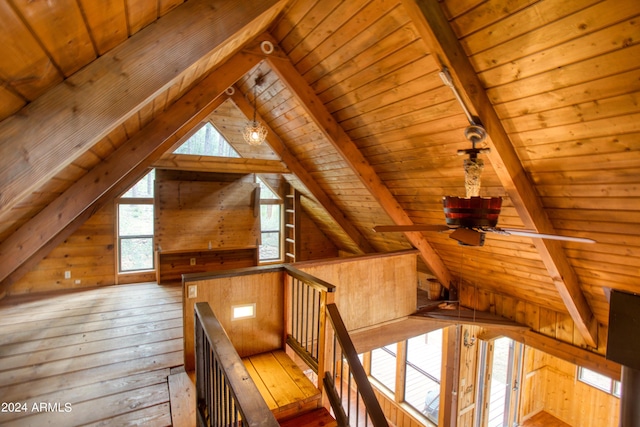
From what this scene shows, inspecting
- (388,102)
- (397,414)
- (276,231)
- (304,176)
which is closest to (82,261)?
(276,231)

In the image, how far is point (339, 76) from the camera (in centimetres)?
304

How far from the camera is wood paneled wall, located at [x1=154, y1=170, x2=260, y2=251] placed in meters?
5.56

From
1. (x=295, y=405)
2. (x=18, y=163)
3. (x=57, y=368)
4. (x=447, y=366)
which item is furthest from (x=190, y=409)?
(x=447, y=366)

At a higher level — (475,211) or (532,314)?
(475,211)

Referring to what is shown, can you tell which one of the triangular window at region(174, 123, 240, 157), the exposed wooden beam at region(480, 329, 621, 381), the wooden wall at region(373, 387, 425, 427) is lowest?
the wooden wall at region(373, 387, 425, 427)

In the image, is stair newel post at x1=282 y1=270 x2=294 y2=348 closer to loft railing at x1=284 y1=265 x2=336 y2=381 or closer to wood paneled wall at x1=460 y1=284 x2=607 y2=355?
loft railing at x1=284 y1=265 x2=336 y2=381

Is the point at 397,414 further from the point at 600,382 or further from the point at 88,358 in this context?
the point at 88,358

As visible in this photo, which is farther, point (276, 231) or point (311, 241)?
point (311, 241)

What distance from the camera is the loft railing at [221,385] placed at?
1.18m

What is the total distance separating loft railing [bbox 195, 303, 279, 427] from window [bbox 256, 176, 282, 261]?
195 inches

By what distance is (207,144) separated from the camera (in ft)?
17.9

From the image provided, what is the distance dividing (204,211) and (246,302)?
3186 millimetres

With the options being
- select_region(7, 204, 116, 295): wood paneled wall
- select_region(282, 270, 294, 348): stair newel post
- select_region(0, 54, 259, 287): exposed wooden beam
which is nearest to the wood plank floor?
select_region(7, 204, 116, 295): wood paneled wall

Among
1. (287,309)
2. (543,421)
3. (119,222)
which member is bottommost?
(543,421)
